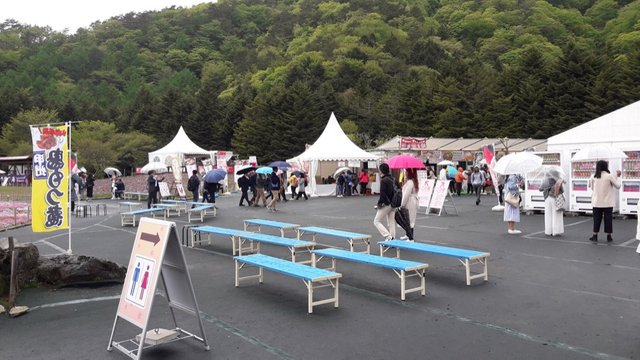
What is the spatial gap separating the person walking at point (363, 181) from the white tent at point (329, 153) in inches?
46.8

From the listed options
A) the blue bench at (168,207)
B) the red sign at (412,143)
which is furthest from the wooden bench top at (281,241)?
the red sign at (412,143)

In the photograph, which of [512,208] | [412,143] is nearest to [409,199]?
[512,208]

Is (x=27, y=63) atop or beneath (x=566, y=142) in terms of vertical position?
atop

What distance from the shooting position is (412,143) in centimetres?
3183

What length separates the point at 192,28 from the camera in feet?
356

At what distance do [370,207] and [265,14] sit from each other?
103 m

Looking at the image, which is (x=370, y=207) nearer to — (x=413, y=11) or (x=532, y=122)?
(x=532, y=122)

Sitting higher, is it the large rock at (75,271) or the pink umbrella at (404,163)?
the pink umbrella at (404,163)

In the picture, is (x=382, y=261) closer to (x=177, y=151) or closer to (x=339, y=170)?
(x=339, y=170)

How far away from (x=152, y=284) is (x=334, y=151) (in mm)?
23094

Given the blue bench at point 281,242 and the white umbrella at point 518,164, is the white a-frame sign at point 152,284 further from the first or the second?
the white umbrella at point 518,164

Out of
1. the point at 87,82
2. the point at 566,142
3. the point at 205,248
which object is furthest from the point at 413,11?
the point at 205,248

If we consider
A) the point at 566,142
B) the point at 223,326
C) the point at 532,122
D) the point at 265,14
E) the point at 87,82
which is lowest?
the point at 223,326

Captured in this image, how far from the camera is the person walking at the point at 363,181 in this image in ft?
92.3
